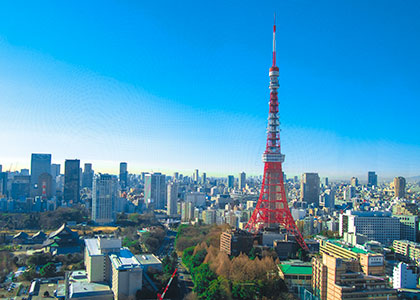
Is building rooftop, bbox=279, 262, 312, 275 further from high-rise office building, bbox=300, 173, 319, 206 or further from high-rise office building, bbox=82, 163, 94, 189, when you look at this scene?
high-rise office building, bbox=82, 163, 94, 189

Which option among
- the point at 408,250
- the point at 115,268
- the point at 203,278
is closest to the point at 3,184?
the point at 115,268

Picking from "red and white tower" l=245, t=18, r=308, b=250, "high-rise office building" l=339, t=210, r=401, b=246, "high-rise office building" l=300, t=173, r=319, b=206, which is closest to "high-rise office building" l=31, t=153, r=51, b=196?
"high-rise office building" l=300, t=173, r=319, b=206

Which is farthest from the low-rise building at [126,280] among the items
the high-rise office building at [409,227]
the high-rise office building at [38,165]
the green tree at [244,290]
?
the high-rise office building at [38,165]

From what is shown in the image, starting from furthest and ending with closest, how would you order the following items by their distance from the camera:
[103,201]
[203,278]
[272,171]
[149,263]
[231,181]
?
[231,181] → [103,201] → [272,171] → [149,263] → [203,278]

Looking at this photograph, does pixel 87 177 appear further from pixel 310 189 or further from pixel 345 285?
pixel 345 285

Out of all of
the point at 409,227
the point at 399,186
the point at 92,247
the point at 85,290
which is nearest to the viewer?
the point at 85,290

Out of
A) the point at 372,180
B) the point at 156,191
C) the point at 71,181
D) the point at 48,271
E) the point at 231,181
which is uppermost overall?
the point at 372,180
